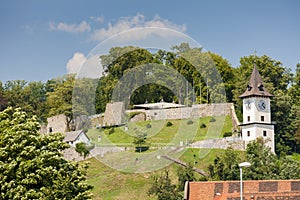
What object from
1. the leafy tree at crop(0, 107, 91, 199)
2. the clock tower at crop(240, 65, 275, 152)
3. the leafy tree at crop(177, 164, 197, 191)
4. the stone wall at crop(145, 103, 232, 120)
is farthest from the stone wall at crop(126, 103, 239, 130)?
the leafy tree at crop(0, 107, 91, 199)

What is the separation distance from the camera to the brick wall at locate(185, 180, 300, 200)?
106 ft

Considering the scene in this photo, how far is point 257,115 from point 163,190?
1987 cm

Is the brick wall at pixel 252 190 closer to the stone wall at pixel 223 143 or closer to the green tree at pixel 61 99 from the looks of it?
the stone wall at pixel 223 143

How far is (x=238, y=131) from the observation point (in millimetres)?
67188

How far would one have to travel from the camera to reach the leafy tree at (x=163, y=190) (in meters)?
47.6

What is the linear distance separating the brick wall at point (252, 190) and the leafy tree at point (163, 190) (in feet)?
39.3

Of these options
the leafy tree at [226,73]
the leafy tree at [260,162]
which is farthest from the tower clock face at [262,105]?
the leafy tree at [226,73]

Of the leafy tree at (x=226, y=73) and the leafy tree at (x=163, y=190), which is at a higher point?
the leafy tree at (x=226, y=73)

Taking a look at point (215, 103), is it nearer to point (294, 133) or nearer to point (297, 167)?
point (294, 133)

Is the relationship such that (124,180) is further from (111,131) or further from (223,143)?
(111,131)

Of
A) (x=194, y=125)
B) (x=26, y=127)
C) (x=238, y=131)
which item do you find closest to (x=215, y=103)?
(x=194, y=125)

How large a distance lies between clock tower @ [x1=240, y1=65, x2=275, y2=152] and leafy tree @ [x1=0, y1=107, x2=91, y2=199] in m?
38.4

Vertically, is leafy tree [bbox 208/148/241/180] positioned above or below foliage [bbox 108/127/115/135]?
below

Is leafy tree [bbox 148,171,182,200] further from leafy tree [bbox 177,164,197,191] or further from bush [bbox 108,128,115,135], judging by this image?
bush [bbox 108,128,115,135]
